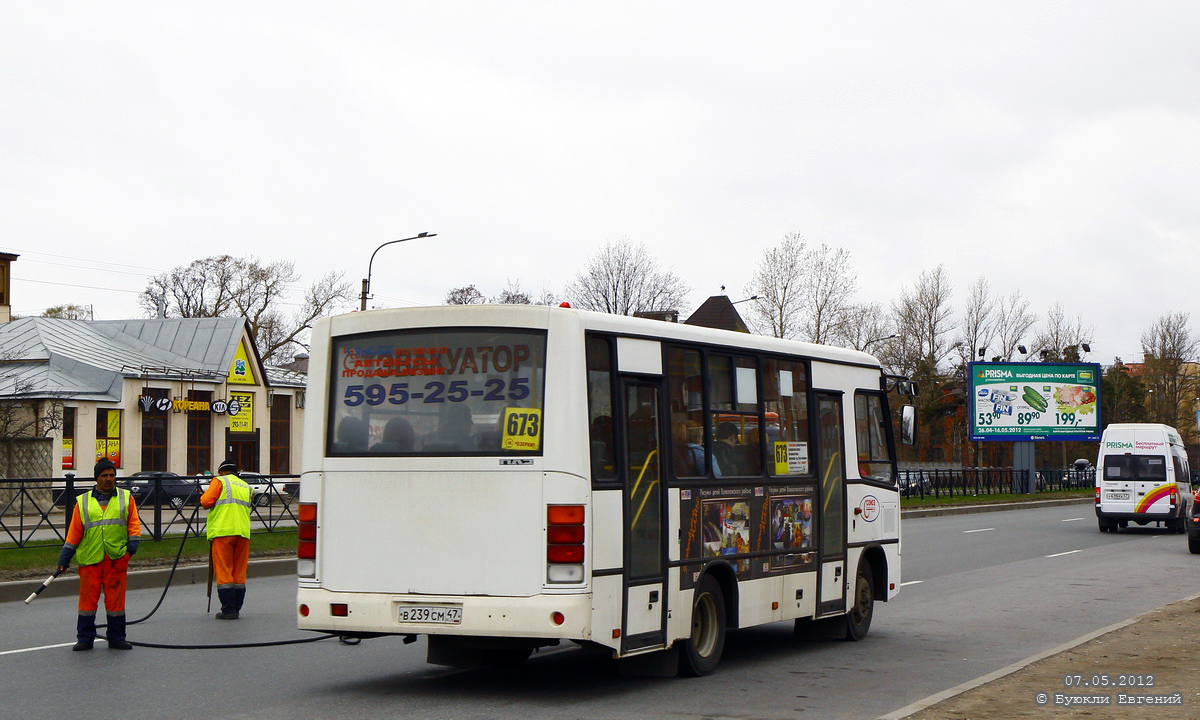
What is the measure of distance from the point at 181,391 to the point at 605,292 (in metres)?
25.2

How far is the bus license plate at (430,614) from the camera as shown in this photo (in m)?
8.90

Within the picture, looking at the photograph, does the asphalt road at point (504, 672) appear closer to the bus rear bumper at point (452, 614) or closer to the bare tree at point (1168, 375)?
the bus rear bumper at point (452, 614)

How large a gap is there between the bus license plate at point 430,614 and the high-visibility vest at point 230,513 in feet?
16.9

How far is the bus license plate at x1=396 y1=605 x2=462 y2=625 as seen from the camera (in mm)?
8898

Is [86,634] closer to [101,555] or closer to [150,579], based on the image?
[101,555]

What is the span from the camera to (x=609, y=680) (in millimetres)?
10086

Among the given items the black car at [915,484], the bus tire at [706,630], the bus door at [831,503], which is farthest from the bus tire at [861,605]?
the black car at [915,484]

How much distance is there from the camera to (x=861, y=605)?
12797 millimetres

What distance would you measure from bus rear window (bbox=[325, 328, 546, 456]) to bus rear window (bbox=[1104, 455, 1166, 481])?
89.2 ft

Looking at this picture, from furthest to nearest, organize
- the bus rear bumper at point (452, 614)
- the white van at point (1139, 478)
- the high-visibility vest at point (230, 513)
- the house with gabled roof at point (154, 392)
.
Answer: the house with gabled roof at point (154, 392) < the white van at point (1139, 478) < the high-visibility vest at point (230, 513) < the bus rear bumper at point (452, 614)

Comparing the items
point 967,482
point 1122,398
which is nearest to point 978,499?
point 967,482

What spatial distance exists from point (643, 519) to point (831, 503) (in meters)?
3.19

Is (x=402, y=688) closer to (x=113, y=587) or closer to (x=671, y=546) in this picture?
(x=671, y=546)
